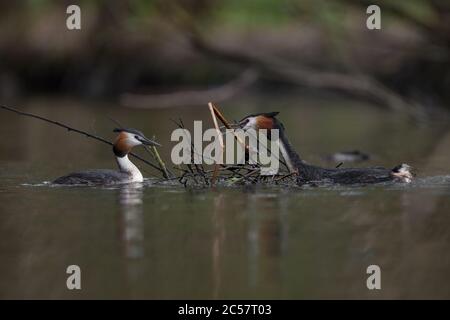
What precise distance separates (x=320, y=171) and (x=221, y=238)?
3.05 meters

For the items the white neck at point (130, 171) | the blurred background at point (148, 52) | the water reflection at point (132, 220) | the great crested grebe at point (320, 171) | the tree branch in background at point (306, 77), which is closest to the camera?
the water reflection at point (132, 220)

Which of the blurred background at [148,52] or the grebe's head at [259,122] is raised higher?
the blurred background at [148,52]

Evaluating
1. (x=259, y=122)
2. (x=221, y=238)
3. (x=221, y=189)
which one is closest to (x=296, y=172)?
(x=259, y=122)

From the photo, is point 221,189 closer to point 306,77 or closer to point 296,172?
point 296,172

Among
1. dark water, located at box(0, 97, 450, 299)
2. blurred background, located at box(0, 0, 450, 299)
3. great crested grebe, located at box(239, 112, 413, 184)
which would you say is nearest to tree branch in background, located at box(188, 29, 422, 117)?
blurred background, located at box(0, 0, 450, 299)

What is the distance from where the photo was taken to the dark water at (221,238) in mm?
6836

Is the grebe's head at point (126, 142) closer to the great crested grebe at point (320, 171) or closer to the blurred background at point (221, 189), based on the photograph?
the blurred background at point (221, 189)

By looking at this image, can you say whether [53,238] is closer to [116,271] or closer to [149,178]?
[116,271]

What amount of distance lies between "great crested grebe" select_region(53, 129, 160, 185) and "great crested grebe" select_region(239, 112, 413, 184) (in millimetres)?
1026

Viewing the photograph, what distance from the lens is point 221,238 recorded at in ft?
27.0

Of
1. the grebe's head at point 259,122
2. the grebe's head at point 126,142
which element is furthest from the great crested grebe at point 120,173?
the grebe's head at point 259,122

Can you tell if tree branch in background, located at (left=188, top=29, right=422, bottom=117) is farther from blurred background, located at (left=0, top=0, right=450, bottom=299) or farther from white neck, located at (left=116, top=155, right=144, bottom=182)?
white neck, located at (left=116, top=155, right=144, bottom=182)

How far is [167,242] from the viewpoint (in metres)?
8.08

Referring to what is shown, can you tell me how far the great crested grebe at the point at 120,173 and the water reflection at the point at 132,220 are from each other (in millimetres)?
126
